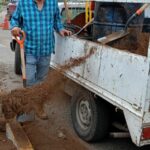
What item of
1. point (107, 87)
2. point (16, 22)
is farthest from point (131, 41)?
point (16, 22)

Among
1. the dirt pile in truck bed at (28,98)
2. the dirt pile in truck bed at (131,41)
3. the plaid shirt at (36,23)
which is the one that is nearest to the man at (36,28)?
the plaid shirt at (36,23)

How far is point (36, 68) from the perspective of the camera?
5543 mm

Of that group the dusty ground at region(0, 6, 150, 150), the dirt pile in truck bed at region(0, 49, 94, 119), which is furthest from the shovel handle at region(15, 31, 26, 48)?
the dusty ground at region(0, 6, 150, 150)

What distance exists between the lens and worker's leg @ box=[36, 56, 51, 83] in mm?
5496

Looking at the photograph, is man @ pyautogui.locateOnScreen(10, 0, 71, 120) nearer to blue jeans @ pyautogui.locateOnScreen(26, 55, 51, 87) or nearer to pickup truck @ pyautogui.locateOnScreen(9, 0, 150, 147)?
blue jeans @ pyautogui.locateOnScreen(26, 55, 51, 87)

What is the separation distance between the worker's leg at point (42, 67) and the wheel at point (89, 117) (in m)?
0.56

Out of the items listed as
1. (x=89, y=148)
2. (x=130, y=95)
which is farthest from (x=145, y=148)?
(x=130, y=95)

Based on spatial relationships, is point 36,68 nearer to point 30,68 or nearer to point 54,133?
point 30,68

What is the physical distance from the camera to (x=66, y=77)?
5.44 m

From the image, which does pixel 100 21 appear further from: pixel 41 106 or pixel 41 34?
pixel 41 106

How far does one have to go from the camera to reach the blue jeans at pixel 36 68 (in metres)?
5.36

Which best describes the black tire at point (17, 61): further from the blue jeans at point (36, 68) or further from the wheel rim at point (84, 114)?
the wheel rim at point (84, 114)

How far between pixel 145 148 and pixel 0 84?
378 cm

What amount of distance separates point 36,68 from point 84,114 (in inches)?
37.2
